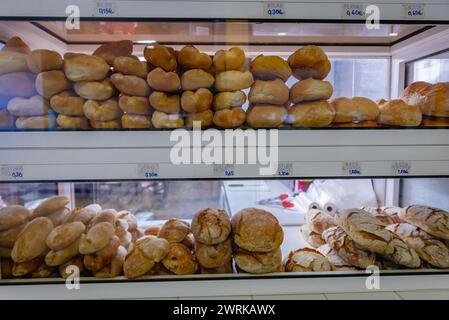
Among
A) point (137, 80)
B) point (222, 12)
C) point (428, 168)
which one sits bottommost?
point (428, 168)

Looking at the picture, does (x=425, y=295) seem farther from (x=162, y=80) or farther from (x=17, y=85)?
(x=17, y=85)

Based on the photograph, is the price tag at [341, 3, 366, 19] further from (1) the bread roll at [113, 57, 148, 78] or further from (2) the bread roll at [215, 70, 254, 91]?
(1) the bread roll at [113, 57, 148, 78]

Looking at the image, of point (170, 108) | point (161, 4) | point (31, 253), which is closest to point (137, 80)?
point (170, 108)

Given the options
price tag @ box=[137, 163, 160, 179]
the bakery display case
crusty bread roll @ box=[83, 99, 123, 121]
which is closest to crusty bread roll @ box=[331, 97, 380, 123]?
the bakery display case

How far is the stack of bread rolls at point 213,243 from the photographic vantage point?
98 cm

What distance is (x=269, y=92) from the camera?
0.96 meters

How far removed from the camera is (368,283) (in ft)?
3.23

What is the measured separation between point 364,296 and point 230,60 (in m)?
0.85

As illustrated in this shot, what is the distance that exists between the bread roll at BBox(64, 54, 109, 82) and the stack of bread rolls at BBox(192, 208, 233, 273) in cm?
56

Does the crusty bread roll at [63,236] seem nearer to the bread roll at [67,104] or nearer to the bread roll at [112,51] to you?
the bread roll at [67,104]

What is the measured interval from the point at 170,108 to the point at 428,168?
33.1 inches

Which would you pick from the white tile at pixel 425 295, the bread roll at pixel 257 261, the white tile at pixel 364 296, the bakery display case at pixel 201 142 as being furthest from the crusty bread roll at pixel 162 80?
the white tile at pixel 425 295

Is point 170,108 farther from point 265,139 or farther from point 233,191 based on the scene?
point 233,191

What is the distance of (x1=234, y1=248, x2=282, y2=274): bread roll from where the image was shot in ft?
3.20
